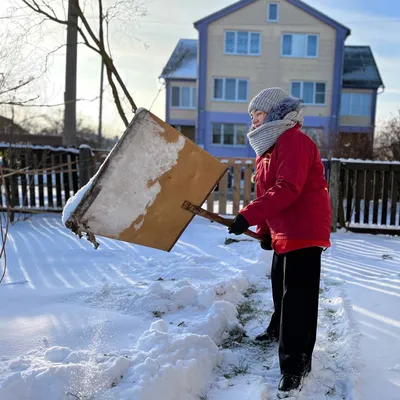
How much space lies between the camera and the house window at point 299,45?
79.8 ft

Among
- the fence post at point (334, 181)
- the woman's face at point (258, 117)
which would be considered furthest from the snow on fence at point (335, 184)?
the woman's face at point (258, 117)

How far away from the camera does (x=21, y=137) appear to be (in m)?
8.38

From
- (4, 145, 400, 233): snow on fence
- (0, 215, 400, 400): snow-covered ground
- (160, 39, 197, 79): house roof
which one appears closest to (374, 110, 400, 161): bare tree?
(4, 145, 400, 233): snow on fence

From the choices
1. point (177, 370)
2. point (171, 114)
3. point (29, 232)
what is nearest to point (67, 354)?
point (177, 370)

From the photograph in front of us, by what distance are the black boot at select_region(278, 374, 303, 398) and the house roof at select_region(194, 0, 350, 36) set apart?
24064 millimetres

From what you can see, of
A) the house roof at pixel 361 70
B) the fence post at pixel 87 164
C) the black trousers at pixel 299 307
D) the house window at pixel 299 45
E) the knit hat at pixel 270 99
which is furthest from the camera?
the house roof at pixel 361 70

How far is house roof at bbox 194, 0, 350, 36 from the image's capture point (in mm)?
23719

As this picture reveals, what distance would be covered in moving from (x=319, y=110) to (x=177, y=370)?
2420cm

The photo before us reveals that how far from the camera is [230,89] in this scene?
2481cm

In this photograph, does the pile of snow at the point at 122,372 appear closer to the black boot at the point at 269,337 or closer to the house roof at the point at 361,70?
the black boot at the point at 269,337

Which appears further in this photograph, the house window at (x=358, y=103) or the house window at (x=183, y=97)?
the house window at (x=183, y=97)

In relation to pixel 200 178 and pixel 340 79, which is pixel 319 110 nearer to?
pixel 340 79

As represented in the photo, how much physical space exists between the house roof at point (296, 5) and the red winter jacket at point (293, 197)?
23538 mm

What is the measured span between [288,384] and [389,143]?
12326mm
